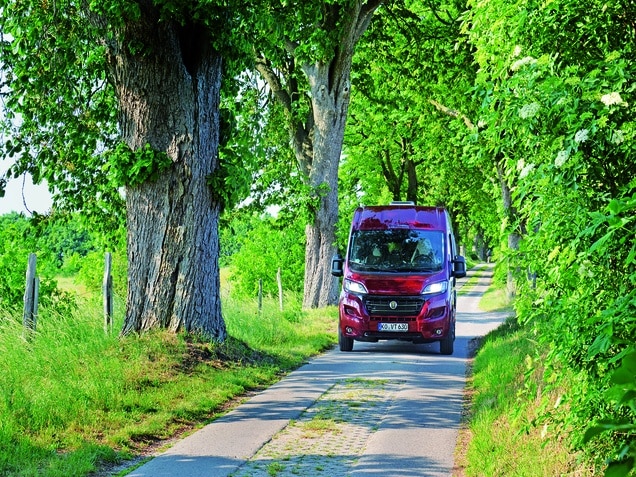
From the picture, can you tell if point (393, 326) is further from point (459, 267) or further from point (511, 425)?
point (511, 425)

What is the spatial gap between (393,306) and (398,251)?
119cm

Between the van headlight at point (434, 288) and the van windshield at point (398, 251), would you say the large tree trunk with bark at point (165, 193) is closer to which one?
the van windshield at point (398, 251)

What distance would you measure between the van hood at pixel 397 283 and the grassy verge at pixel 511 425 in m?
3.29

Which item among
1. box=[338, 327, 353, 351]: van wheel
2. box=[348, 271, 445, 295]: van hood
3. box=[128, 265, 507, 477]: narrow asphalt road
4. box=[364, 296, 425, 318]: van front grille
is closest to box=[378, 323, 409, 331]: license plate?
box=[364, 296, 425, 318]: van front grille

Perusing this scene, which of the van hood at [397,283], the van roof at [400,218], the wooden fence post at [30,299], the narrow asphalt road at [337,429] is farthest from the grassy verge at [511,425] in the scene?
the wooden fence post at [30,299]

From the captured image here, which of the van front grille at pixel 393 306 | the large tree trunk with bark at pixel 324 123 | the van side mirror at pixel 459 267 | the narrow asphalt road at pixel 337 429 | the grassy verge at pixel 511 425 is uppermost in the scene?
the large tree trunk with bark at pixel 324 123

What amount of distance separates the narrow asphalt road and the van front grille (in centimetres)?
176

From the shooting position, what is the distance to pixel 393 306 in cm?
1702

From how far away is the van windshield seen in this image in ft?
57.3

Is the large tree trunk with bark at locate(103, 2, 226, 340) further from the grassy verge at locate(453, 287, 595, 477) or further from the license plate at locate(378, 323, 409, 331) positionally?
the grassy verge at locate(453, 287, 595, 477)

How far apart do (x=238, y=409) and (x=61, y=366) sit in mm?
2429

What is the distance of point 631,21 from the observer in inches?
236

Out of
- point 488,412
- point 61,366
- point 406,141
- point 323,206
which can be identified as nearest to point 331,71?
point 323,206

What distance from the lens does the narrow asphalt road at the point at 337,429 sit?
7.99m
